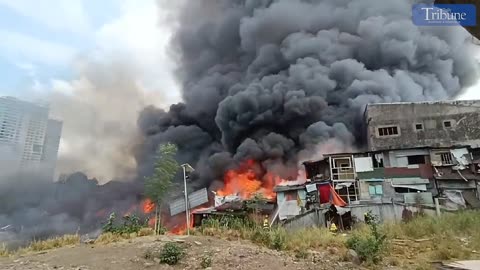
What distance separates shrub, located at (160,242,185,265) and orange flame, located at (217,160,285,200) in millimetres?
28202

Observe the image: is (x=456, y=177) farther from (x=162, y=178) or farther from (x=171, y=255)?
(x=171, y=255)

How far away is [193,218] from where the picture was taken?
98.5 feet

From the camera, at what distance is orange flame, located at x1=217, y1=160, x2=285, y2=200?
3848 centimetres

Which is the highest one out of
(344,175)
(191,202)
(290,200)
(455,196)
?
(344,175)

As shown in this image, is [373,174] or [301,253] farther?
[373,174]

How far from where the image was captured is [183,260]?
815 centimetres

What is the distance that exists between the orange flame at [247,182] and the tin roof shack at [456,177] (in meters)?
15.3

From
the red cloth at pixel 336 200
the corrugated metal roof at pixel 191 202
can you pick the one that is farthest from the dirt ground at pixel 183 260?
the corrugated metal roof at pixel 191 202

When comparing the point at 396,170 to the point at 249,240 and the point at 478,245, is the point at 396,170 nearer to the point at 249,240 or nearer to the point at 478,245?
the point at 478,245

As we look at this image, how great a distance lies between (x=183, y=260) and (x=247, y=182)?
105 ft

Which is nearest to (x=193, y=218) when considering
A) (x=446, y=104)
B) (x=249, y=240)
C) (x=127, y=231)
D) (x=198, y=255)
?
(x=127, y=231)

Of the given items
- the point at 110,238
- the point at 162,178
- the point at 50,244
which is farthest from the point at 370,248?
the point at 50,244

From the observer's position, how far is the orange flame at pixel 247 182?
1515 inches

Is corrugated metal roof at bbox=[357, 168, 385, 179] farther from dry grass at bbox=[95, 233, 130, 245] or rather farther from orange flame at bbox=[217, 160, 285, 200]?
dry grass at bbox=[95, 233, 130, 245]
